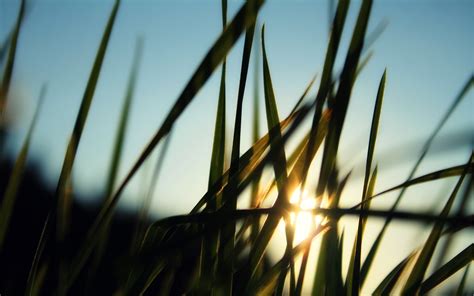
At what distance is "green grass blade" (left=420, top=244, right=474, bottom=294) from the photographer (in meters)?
0.35

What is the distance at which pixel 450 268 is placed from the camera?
0.37m

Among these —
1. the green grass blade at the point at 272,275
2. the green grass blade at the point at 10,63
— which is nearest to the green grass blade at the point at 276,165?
the green grass blade at the point at 272,275

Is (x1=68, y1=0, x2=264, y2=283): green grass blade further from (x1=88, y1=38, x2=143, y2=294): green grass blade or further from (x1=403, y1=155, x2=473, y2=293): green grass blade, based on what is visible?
(x1=403, y1=155, x2=473, y2=293): green grass blade

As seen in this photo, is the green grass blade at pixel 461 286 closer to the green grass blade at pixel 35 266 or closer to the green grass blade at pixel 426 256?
the green grass blade at pixel 426 256

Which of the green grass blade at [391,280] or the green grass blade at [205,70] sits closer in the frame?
the green grass blade at [205,70]

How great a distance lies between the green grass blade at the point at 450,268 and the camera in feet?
1.16

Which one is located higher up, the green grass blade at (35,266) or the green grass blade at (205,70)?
the green grass blade at (205,70)

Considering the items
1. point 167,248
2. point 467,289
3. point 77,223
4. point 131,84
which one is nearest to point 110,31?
point 131,84

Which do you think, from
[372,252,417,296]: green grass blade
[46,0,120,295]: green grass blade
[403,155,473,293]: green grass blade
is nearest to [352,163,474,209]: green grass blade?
[403,155,473,293]: green grass blade

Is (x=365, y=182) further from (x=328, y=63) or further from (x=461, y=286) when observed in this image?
(x=461, y=286)

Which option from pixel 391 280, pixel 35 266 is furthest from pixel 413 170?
pixel 35 266

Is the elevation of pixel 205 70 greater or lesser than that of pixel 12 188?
greater

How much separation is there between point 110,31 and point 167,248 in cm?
19

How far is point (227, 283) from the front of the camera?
32 centimetres
